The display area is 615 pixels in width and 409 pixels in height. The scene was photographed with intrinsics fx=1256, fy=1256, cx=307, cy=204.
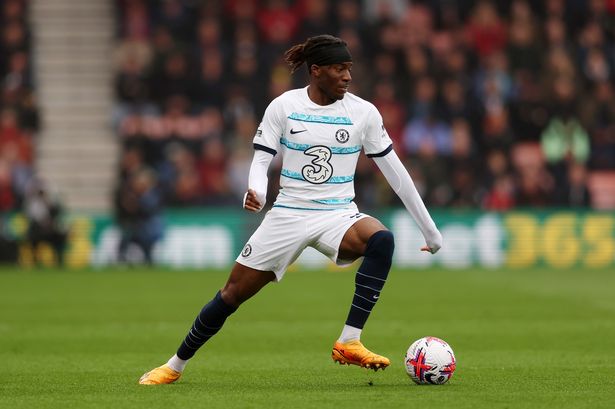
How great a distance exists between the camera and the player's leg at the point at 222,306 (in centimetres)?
830

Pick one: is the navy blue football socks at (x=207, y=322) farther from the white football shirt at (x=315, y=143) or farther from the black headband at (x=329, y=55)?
the black headband at (x=329, y=55)

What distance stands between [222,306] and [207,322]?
0.16 meters

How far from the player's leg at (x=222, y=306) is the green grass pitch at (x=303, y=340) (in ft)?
0.58

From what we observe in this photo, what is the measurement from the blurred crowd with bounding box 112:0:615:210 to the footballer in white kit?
14042mm

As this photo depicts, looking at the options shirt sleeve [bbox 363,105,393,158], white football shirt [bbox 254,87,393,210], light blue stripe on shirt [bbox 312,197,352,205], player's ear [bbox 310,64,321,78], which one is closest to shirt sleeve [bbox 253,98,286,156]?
white football shirt [bbox 254,87,393,210]

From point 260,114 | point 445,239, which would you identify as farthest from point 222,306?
point 260,114

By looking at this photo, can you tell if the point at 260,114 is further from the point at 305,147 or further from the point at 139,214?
the point at 305,147

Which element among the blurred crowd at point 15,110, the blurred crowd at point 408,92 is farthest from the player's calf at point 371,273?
the blurred crowd at point 15,110

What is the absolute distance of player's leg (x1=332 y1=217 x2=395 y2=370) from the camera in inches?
320

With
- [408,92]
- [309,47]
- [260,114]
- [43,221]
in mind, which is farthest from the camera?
[408,92]

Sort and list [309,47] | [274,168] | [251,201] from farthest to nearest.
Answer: [274,168], [309,47], [251,201]

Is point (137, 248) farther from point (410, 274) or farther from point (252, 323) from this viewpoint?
point (252, 323)

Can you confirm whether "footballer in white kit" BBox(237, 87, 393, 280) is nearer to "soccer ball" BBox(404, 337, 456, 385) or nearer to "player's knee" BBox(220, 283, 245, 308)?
"player's knee" BBox(220, 283, 245, 308)

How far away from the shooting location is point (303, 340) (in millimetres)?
11656
